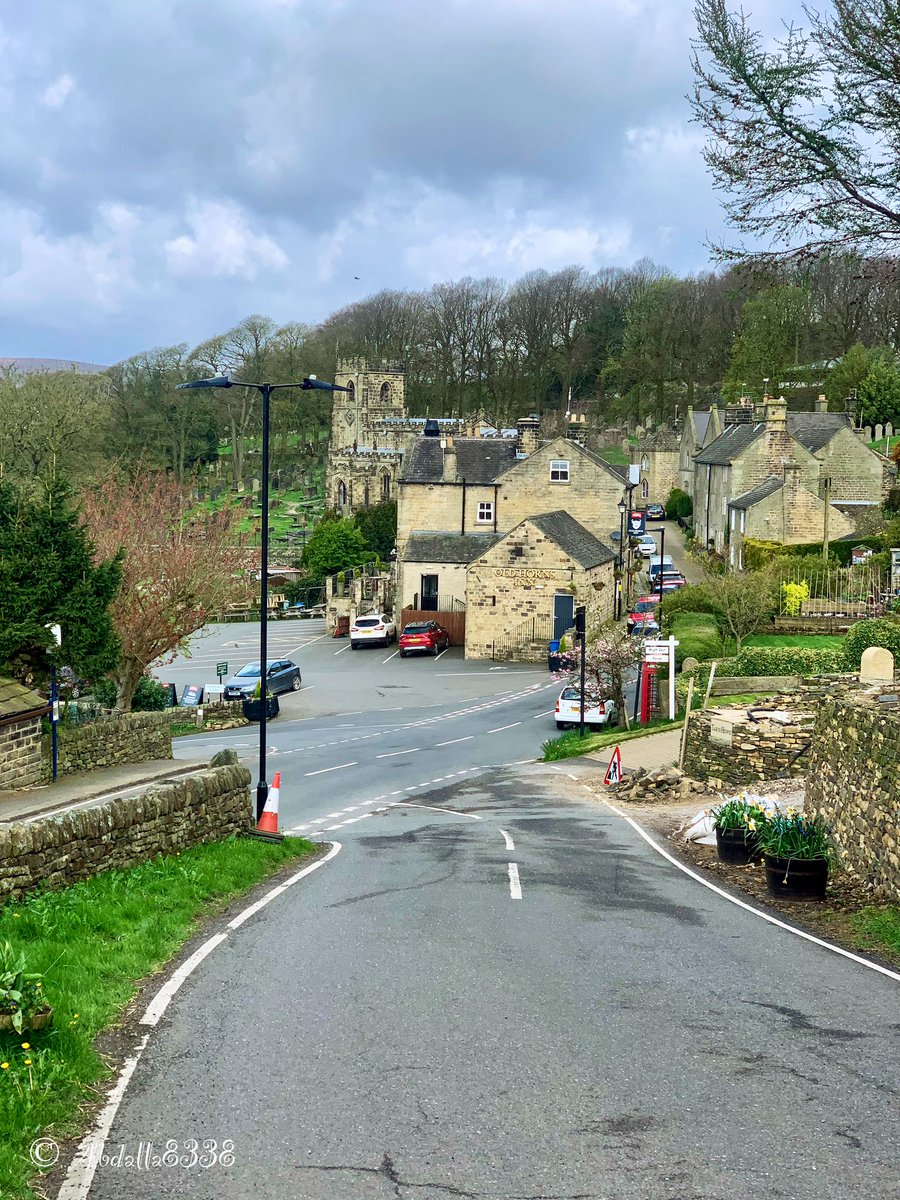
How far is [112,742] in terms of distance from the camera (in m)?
22.8

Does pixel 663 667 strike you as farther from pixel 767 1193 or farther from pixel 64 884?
pixel 767 1193

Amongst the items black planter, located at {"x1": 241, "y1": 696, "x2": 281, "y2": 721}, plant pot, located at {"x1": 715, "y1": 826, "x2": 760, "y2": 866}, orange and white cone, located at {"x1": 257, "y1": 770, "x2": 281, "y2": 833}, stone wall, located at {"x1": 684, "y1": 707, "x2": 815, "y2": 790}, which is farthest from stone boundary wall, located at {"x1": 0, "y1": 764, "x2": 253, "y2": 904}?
black planter, located at {"x1": 241, "y1": 696, "x2": 281, "y2": 721}

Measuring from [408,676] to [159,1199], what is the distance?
4349 centimetres

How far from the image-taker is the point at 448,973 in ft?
32.6

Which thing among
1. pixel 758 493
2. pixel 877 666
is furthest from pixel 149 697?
pixel 758 493

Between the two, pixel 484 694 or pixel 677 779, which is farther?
pixel 484 694

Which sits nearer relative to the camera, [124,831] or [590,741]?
[124,831]

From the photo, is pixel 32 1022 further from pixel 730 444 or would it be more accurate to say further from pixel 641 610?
pixel 730 444

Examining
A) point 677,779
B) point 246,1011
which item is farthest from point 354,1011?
point 677,779

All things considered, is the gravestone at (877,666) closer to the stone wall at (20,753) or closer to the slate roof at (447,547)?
the stone wall at (20,753)

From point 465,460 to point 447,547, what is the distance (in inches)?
210

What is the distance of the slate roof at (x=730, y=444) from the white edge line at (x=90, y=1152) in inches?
2236

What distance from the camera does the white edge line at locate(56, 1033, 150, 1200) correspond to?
6.12 metres

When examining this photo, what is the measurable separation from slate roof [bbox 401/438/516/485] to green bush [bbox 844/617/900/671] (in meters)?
30.7
